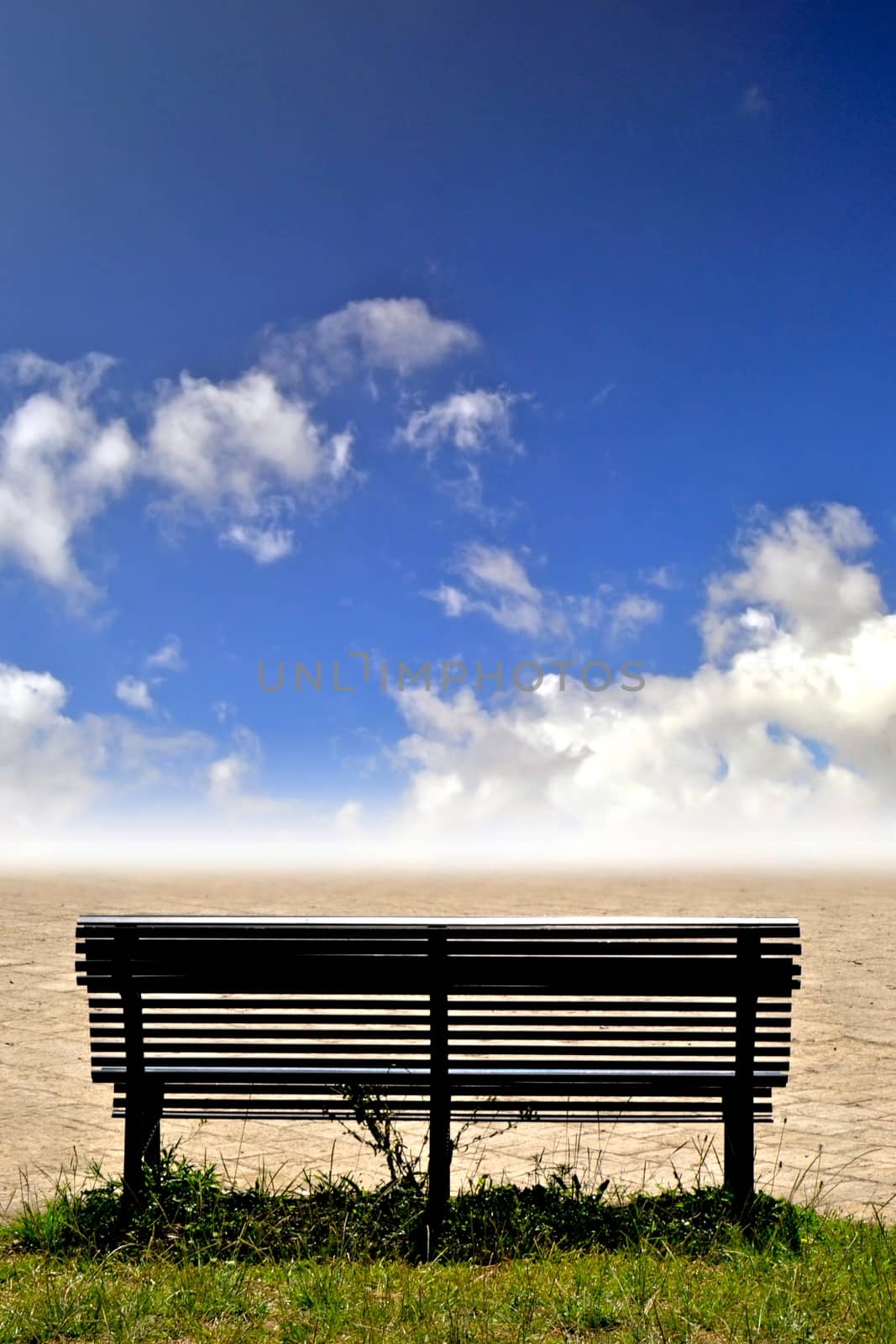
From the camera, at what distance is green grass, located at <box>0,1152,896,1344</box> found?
13.4 ft

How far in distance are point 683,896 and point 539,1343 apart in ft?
79.4

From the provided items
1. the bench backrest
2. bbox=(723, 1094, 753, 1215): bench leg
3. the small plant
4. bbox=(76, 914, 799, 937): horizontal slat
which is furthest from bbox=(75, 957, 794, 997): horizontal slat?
the small plant

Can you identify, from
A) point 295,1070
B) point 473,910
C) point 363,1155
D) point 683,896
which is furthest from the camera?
point 683,896

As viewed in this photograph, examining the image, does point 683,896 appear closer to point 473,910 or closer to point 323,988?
point 473,910

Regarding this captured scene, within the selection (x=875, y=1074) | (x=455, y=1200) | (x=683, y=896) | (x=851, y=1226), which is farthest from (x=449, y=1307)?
(x=683, y=896)

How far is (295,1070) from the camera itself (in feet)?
17.6

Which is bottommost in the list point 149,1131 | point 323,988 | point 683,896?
point 683,896

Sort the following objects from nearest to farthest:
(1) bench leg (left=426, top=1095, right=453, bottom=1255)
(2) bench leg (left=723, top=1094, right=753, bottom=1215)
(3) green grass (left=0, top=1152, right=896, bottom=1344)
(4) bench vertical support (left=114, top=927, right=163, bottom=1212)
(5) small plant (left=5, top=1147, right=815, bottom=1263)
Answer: (3) green grass (left=0, top=1152, right=896, bottom=1344), (5) small plant (left=5, top=1147, right=815, bottom=1263), (1) bench leg (left=426, top=1095, right=453, bottom=1255), (2) bench leg (left=723, top=1094, right=753, bottom=1215), (4) bench vertical support (left=114, top=927, right=163, bottom=1212)

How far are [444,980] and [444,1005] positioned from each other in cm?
10

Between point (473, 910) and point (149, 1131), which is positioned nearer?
point (149, 1131)

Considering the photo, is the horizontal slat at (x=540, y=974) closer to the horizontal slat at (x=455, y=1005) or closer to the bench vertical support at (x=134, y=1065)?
the horizontal slat at (x=455, y=1005)

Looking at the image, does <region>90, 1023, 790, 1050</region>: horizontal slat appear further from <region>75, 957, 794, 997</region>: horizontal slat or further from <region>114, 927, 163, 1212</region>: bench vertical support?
<region>75, 957, 794, 997</region>: horizontal slat

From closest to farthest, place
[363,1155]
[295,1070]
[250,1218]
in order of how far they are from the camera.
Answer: [250,1218] < [295,1070] < [363,1155]

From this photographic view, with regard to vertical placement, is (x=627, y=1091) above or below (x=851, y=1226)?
above
